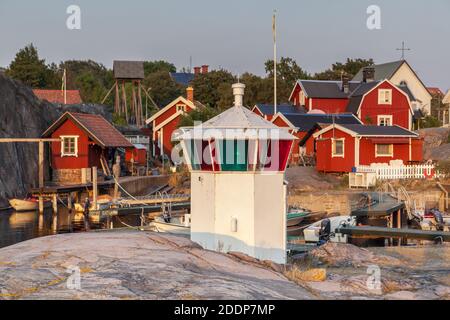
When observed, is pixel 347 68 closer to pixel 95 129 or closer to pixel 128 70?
pixel 128 70

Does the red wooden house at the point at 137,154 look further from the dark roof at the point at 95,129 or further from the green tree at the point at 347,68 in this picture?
the green tree at the point at 347,68

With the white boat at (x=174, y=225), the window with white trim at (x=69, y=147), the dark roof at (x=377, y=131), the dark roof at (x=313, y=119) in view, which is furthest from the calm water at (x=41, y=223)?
the dark roof at (x=313, y=119)

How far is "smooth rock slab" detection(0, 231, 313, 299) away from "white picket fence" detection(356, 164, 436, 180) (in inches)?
1297

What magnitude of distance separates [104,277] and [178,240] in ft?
10.5

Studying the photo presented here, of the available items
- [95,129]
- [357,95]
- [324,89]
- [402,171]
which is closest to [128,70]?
[324,89]

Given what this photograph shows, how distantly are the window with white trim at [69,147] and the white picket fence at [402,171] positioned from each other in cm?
1916

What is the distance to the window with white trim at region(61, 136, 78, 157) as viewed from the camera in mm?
51594

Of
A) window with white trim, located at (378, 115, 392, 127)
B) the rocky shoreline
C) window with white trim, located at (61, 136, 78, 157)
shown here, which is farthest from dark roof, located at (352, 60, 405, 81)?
the rocky shoreline

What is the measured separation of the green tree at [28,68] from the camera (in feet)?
314

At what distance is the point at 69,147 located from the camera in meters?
51.8

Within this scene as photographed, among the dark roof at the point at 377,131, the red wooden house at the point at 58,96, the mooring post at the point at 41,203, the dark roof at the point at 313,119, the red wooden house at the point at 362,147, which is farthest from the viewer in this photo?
the red wooden house at the point at 58,96

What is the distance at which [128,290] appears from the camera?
7812mm

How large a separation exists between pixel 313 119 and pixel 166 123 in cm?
1466

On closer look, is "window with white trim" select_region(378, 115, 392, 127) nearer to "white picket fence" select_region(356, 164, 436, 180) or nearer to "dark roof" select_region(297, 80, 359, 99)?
"dark roof" select_region(297, 80, 359, 99)
